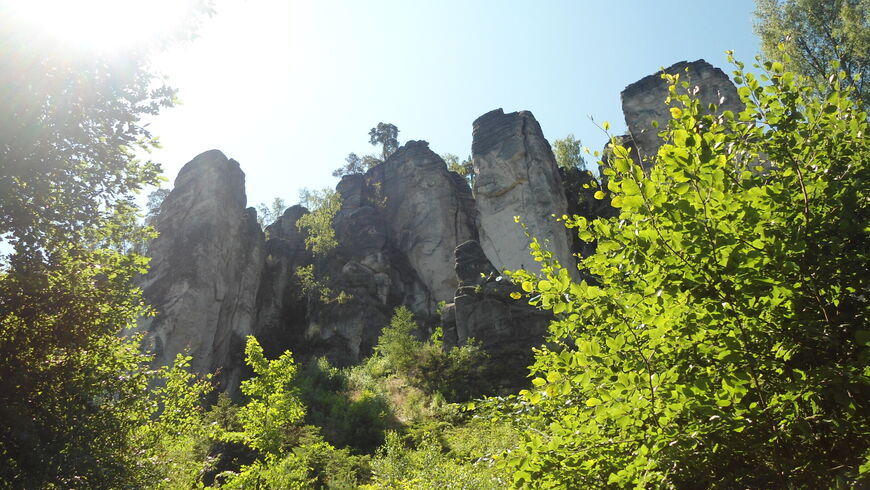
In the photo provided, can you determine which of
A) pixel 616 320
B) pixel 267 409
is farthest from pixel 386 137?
pixel 616 320

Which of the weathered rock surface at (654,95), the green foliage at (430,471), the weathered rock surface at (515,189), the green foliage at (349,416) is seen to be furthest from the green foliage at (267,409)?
the weathered rock surface at (654,95)

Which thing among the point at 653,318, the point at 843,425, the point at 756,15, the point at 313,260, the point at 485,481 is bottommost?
the point at 485,481

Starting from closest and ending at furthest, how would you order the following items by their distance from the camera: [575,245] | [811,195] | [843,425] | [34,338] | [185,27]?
[843,425] → [811,195] → [34,338] → [185,27] → [575,245]

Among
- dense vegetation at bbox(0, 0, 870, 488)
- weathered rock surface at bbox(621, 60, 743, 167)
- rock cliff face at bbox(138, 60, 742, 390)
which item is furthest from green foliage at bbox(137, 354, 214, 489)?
weathered rock surface at bbox(621, 60, 743, 167)

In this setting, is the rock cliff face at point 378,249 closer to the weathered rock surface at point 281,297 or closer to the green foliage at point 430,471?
the weathered rock surface at point 281,297

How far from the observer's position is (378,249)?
136ft

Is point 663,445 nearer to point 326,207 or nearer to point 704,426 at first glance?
point 704,426

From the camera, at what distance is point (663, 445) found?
271 cm

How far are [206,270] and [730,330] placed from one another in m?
32.7

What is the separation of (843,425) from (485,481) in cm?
636

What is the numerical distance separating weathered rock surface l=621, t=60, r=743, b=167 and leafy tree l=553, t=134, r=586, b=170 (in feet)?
50.4

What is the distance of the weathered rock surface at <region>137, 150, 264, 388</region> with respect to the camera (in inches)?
1152

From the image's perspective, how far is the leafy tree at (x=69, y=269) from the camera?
622 cm

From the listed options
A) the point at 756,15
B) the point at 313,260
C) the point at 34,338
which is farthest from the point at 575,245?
the point at 34,338
